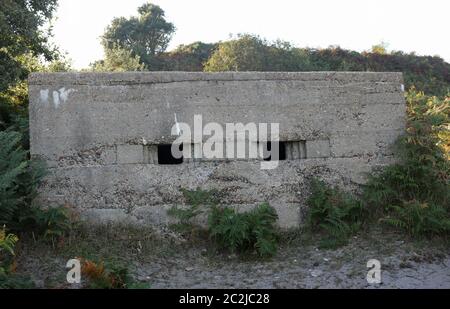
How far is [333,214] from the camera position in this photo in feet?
19.2

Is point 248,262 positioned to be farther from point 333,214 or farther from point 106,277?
Result: point 106,277

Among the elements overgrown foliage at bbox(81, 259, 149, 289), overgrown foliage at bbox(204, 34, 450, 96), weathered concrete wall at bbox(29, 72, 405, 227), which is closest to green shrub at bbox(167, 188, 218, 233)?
weathered concrete wall at bbox(29, 72, 405, 227)

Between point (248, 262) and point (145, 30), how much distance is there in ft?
106

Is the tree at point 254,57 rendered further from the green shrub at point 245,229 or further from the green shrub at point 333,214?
the green shrub at point 245,229

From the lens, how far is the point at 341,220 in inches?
233

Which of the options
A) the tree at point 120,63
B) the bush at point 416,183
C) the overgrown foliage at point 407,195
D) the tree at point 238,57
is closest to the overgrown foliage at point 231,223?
the overgrown foliage at point 407,195

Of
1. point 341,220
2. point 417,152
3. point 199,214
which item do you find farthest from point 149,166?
point 417,152

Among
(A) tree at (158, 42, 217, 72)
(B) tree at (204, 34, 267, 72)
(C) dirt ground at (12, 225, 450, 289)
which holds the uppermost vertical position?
(A) tree at (158, 42, 217, 72)

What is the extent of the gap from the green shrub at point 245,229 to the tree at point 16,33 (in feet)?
13.7

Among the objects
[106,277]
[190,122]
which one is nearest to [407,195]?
[190,122]

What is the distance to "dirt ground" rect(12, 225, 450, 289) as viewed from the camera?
4961 millimetres

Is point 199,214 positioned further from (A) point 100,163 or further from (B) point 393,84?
(B) point 393,84

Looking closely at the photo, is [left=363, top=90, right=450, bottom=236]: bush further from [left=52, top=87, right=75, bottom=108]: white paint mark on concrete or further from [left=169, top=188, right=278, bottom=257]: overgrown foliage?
[left=52, top=87, right=75, bottom=108]: white paint mark on concrete

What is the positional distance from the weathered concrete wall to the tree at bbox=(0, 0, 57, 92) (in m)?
2.17
